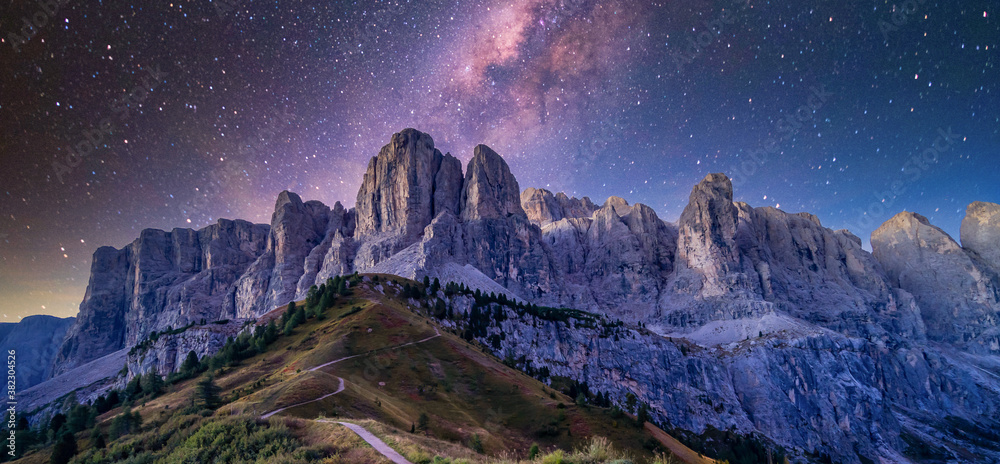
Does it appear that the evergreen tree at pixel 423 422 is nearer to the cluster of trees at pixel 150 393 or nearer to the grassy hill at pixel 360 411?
the grassy hill at pixel 360 411

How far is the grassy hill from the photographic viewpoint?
795 inches

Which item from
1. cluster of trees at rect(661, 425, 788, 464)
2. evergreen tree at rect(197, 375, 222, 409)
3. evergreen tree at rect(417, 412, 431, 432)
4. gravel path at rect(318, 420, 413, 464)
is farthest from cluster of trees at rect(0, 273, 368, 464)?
cluster of trees at rect(661, 425, 788, 464)

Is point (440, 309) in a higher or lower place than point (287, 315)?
lower

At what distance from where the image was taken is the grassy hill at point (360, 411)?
20.2 metres

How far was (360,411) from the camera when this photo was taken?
113ft

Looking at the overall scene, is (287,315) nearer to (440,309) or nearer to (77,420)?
(440,309)

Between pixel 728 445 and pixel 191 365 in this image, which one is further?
pixel 728 445

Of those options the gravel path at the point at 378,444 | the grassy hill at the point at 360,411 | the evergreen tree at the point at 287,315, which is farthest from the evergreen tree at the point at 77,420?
the gravel path at the point at 378,444

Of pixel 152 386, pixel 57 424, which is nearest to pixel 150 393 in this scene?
pixel 152 386

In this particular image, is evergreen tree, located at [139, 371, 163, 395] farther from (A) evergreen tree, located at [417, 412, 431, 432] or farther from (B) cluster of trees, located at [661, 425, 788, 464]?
(B) cluster of trees, located at [661, 425, 788, 464]

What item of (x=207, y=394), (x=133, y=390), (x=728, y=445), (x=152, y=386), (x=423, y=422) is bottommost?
(x=728, y=445)

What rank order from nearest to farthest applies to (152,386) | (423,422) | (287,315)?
(423,422)
(152,386)
(287,315)

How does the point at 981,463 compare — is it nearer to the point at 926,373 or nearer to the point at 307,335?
the point at 926,373

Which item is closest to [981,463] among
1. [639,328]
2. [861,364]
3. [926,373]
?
[861,364]
